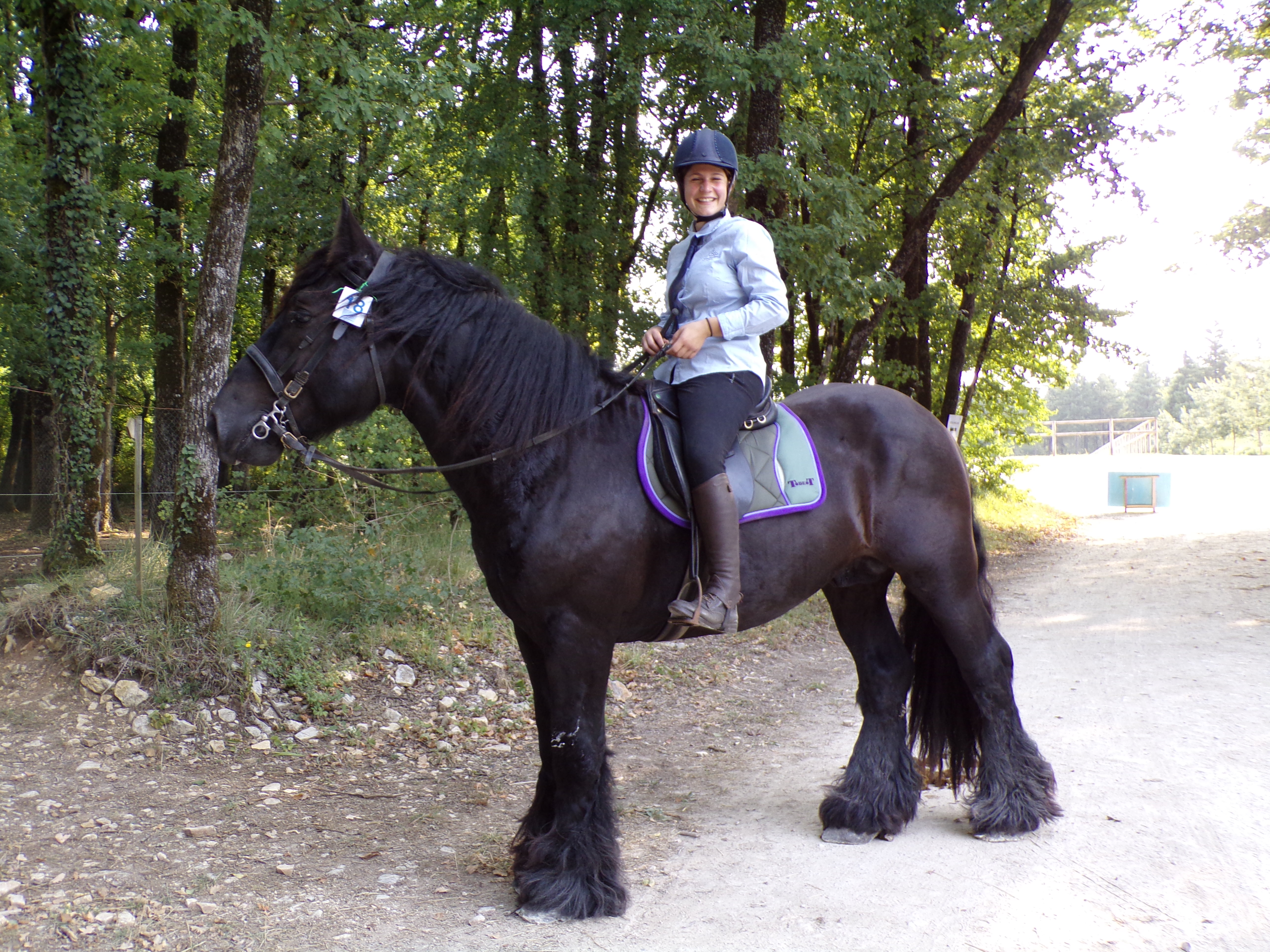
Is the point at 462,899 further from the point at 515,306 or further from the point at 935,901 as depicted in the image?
the point at 515,306

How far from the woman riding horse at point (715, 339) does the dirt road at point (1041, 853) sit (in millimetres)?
1099

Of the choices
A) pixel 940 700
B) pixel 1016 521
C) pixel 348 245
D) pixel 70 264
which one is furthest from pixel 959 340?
pixel 348 245

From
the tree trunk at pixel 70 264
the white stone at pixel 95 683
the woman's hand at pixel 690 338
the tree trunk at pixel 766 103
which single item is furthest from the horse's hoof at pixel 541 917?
the tree trunk at pixel 766 103

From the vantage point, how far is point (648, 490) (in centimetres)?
344

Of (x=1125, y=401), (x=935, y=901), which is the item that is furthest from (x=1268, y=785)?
(x=1125, y=401)

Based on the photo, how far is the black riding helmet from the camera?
3.58 m

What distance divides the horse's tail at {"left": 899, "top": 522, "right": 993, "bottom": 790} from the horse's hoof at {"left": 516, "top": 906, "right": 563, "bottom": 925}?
2034 mm

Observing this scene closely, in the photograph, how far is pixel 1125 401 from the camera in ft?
321

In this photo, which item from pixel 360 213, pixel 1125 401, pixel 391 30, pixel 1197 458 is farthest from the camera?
pixel 1125 401

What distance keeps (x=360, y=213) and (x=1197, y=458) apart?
3429 centimetres

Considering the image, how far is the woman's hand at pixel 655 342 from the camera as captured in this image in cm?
345

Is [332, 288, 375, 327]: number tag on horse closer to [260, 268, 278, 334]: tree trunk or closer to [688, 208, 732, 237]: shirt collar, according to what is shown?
[688, 208, 732, 237]: shirt collar

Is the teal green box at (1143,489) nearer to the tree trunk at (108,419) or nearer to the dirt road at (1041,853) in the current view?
the dirt road at (1041,853)

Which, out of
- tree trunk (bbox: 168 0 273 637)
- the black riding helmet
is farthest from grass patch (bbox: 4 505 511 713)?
the black riding helmet
